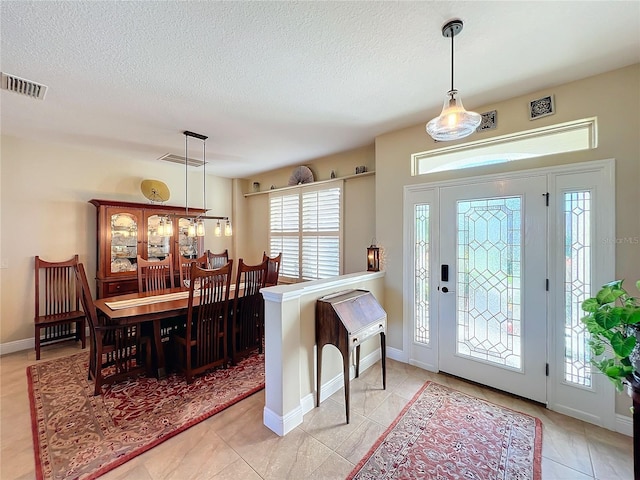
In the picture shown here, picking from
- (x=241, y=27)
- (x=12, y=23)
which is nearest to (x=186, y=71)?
(x=241, y=27)

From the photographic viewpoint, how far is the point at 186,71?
6.77ft

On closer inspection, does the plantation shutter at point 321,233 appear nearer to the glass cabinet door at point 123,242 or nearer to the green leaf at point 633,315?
the glass cabinet door at point 123,242

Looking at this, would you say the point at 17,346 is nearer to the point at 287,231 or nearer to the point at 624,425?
the point at 287,231

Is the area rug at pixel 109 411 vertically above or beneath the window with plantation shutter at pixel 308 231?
beneath

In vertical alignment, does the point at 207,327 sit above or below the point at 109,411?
above

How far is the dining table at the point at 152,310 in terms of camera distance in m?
2.46

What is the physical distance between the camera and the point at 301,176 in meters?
4.63

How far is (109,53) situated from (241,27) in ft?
3.23

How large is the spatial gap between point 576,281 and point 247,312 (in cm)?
Result: 316

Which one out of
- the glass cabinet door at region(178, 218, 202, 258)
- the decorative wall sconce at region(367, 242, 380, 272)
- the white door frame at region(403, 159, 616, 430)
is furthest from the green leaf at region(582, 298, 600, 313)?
the glass cabinet door at region(178, 218, 202, 258)

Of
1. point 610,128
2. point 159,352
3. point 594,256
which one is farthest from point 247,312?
point 610,128

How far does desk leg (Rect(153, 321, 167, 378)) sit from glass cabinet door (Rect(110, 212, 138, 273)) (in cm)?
178

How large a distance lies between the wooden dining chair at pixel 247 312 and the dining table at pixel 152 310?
0.15 m

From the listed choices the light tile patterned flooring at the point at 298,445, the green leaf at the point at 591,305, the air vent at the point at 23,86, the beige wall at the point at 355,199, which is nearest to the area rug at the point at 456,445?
the light tile patterned flooring at the point at 298,445
